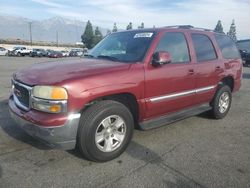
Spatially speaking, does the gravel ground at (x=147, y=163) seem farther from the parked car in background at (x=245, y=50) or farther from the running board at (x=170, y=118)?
the parked car in background at (x=245, y=50)

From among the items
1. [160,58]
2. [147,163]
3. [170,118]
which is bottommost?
[147,163]

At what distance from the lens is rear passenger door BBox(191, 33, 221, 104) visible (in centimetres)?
527

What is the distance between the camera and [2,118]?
572 cm

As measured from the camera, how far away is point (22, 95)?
3.90 meters

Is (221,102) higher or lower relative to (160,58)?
lower

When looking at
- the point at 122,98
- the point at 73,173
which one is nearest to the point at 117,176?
the point at 73,173

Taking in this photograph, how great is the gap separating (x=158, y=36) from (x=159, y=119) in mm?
1306

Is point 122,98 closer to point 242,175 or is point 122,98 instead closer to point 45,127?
point 45,127

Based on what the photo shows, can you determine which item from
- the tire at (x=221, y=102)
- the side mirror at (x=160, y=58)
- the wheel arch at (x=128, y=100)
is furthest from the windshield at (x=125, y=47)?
the tire at (x=221, y=102)

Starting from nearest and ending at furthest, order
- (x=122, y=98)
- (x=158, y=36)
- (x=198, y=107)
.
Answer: (x=122, y=98), (x=158, y=36), (x=198, y=107)

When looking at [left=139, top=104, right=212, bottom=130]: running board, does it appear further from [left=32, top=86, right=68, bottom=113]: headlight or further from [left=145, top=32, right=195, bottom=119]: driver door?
[left=32, top=86, right=68, bottom=113]: headlight

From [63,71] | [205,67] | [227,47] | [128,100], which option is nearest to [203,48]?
[205,67]

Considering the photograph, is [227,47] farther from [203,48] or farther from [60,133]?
[60,133]

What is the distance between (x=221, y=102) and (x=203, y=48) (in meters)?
1.34
